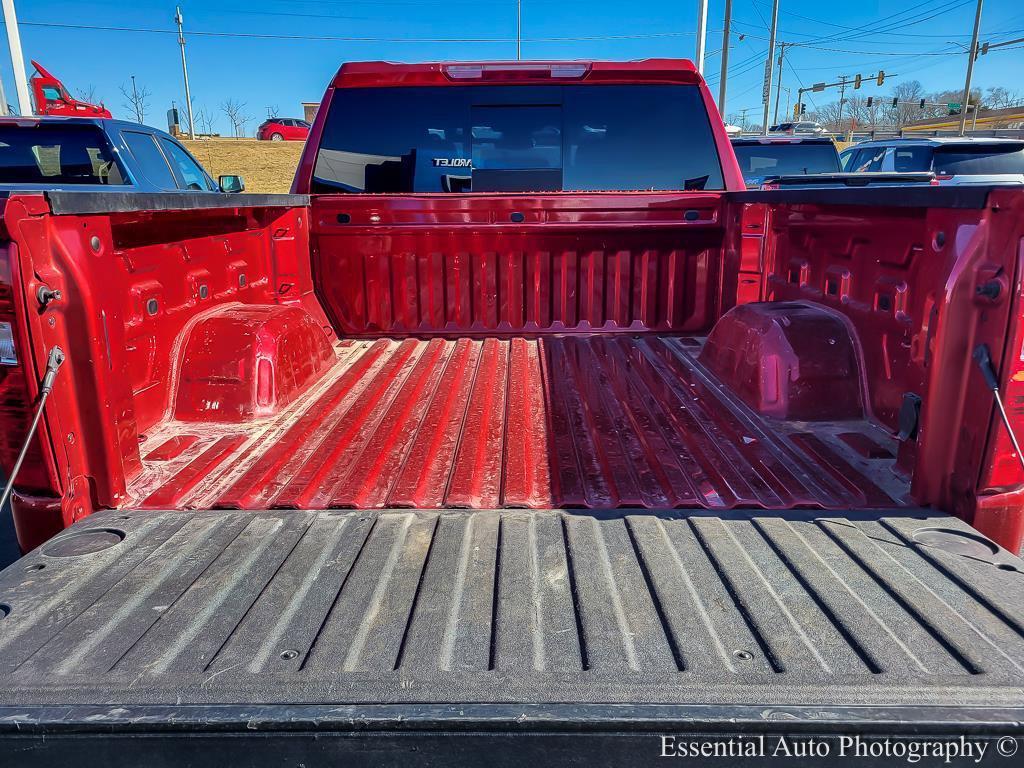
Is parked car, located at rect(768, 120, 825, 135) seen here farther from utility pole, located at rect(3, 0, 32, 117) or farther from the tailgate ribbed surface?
the tailgate ribbed surface

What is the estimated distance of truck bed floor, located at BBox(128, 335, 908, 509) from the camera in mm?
2242

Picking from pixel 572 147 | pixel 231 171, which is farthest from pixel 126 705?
pixel 231 171

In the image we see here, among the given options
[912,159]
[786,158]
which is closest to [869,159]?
[912,159]

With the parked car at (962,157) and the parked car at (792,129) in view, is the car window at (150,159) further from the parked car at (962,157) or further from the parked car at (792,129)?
the parked car at (792,129)

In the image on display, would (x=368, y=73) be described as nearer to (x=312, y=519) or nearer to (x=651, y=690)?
(x=312, y=519)

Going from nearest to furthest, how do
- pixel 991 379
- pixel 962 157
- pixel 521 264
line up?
pixel 991 379
pixel 521 264
pixel 962 157

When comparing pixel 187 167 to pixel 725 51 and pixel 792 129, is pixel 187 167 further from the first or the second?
pixel 792 129

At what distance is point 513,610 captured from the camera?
1605 millimetres

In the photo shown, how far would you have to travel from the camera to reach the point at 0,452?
1921mm

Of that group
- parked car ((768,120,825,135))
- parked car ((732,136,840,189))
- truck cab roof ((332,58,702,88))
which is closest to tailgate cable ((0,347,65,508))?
truck cab roof ((332,58,702,88))

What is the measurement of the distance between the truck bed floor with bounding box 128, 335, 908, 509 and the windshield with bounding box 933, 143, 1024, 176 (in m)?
7.71

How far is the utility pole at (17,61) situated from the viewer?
1179 centimetres

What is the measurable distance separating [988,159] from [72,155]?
1054 cm

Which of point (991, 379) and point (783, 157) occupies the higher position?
point (783, 157)
